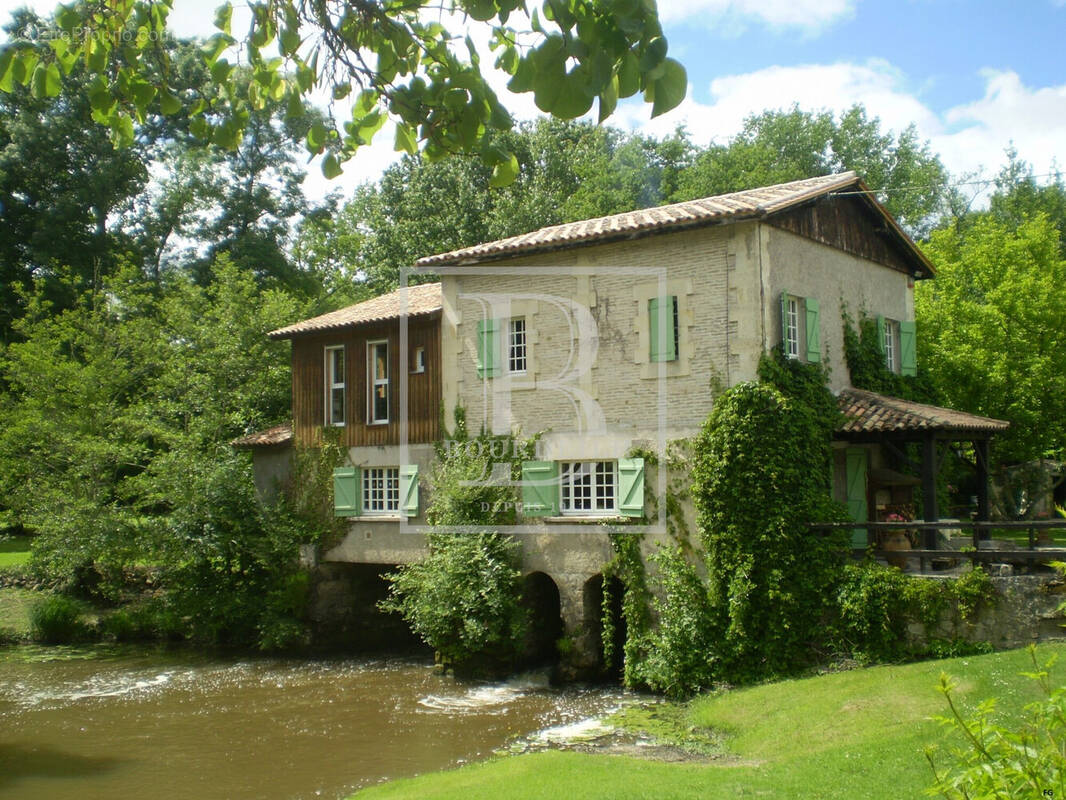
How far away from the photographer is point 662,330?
671 inches

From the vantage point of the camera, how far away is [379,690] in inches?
706

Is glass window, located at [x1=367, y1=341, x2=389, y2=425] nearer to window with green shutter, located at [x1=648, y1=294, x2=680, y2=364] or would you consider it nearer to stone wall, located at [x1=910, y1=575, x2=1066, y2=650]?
window with green shutter, located at [x1=648, y1=294, x2=680, y2=364]

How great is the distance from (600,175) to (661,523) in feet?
79.6

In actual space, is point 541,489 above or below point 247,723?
above

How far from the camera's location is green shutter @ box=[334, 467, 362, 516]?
848 inches

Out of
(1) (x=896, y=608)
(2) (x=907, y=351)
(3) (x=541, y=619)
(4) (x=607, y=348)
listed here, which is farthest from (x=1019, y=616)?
(3) (x=541, y=619)

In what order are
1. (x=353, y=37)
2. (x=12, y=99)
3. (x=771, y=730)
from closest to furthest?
(x=353, y=37), (x=771, y=730), (x=12, y=99)

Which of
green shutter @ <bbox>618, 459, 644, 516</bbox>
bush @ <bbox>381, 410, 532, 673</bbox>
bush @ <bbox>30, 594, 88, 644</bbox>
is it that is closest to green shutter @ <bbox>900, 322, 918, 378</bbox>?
green shutter @ <bbox>618, 459, 644, 516</bbox>

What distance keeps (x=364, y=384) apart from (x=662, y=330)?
7996 mm

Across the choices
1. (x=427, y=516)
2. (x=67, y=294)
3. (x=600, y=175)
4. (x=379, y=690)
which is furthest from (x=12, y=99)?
(x=379, y=690)

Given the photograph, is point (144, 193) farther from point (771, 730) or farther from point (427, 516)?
point (771, 730)

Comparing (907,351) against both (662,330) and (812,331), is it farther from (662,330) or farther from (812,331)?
(662,330)

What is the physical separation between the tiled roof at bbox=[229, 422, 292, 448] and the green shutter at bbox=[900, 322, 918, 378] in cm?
1462

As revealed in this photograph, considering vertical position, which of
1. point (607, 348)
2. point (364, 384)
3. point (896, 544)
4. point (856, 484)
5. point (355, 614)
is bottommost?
point (355, 614)
